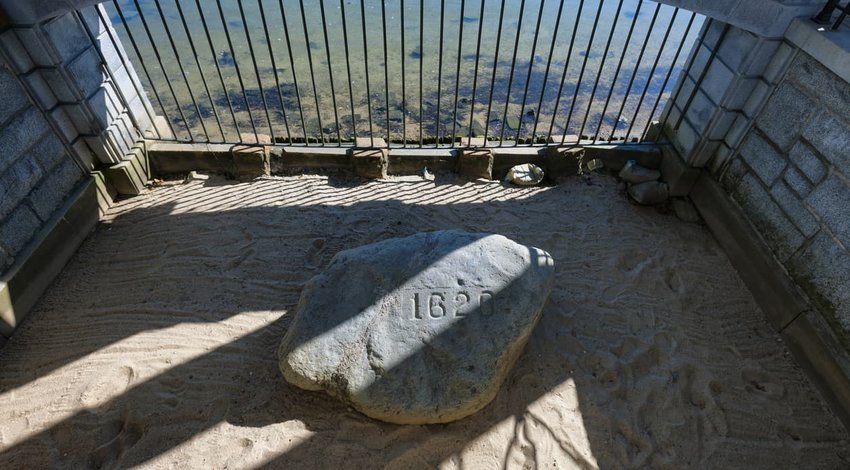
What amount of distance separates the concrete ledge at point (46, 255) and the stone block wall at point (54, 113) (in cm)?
8

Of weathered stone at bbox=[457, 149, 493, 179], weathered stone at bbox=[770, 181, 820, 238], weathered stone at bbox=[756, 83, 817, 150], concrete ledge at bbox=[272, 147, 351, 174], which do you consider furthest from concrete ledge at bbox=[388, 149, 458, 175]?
weathered stone at bbox=[770, 181, 820, 238]

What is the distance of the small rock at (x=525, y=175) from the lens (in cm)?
541

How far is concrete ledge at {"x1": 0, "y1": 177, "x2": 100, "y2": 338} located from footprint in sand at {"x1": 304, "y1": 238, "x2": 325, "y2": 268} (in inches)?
89.3

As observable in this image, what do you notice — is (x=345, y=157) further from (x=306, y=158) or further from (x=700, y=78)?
(x=700, y=78)

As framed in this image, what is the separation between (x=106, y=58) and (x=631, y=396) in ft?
19.1

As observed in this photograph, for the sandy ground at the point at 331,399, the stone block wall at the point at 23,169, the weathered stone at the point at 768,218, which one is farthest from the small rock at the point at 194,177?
the weathered stone at the point at 768,218

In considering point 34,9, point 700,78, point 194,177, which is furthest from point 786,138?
point 34,9

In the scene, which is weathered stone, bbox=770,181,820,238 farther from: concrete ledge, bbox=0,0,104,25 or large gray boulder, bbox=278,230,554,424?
concrete ledge, bbox=0,0,104,25

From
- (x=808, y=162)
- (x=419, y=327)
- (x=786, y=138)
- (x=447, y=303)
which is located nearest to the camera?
(x=419, y=327)

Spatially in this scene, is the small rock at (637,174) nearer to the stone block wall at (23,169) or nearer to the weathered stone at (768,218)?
the weathered stone at (768,218)

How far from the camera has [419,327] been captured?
3178 millimetres

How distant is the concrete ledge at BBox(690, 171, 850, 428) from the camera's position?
348 cm

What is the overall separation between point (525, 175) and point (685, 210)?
1.80 metres

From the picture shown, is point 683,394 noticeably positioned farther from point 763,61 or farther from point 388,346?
point 763,61
